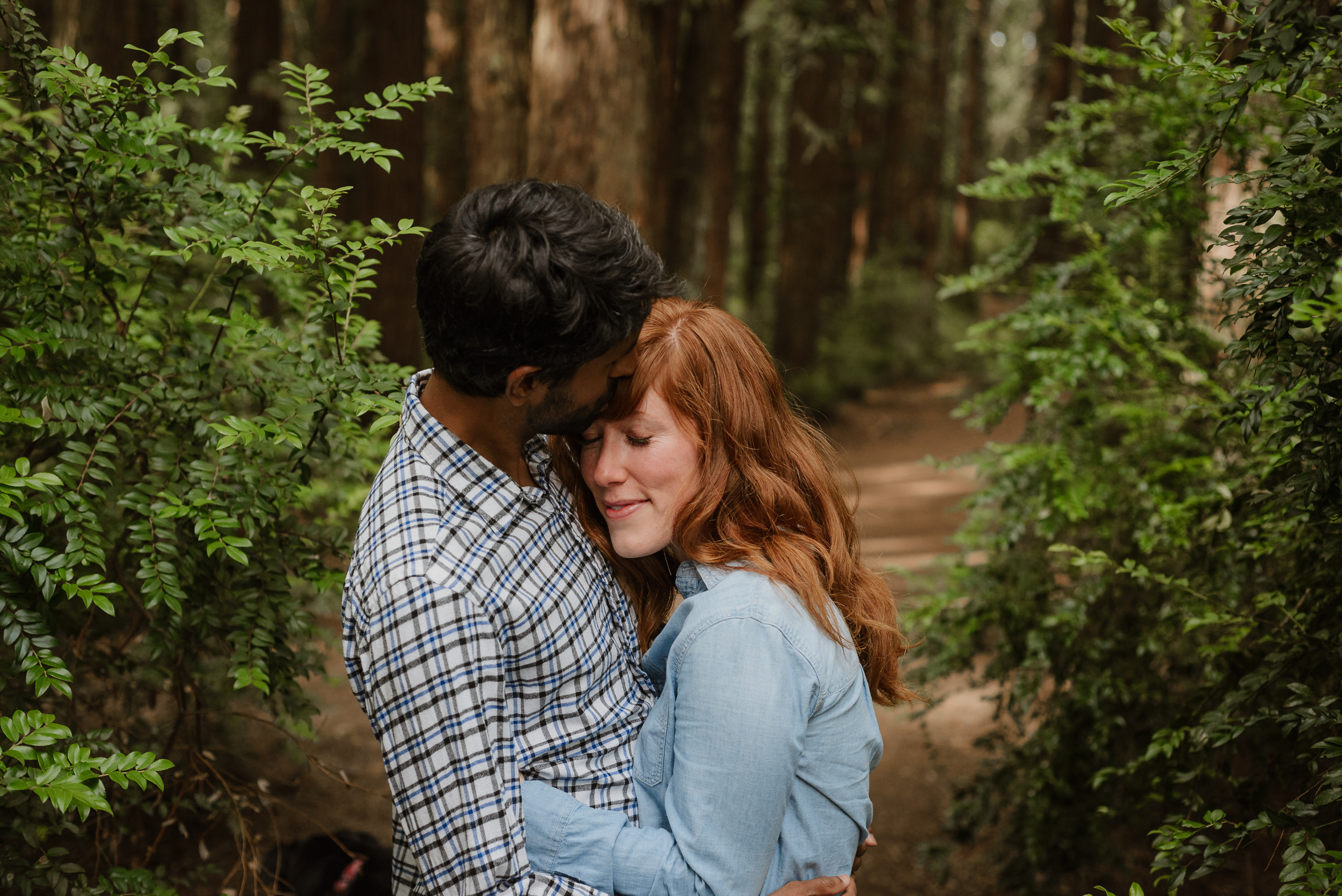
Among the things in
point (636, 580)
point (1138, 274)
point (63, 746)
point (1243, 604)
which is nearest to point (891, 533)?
point (1138, 274)

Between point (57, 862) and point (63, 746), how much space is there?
0.83 feet

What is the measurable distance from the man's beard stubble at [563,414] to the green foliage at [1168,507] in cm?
123

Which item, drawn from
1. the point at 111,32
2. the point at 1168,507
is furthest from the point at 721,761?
the point at 111,32

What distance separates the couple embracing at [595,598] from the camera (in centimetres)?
160

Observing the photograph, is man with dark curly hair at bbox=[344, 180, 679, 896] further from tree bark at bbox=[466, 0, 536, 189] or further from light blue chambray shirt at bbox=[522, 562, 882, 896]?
tree bark at bbox=[466, 0, 536, 189]

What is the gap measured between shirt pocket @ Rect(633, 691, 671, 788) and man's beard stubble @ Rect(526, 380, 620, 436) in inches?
22.7

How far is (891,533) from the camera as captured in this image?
9766 millimetres

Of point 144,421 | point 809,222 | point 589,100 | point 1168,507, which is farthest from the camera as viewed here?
point 809,222

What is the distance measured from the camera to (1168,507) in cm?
301

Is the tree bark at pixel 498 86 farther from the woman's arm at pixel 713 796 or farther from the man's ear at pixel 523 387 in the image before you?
the woman's arm at pixel 713 796

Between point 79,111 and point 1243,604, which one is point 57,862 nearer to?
point 79,111

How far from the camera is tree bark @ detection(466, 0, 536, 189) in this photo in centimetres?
671

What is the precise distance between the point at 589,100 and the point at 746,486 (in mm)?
3804

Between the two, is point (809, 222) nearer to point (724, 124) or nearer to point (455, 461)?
point (724, 124)
